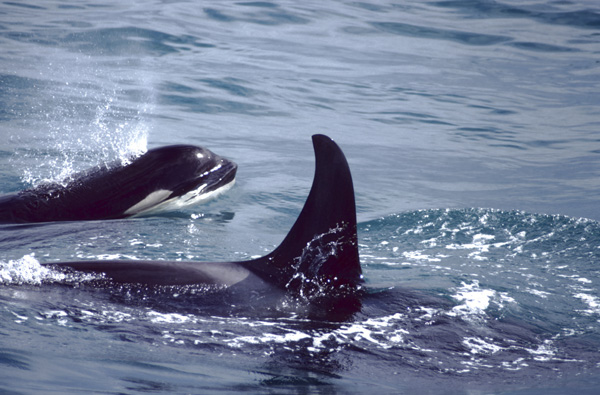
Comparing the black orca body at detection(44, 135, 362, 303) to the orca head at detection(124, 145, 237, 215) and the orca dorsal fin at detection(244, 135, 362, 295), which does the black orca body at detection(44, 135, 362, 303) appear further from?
the orca head at detection(124, 145, 237, 215)

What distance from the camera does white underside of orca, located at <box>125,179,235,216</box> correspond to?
8.86 metres

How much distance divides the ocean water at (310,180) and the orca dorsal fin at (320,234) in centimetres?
32

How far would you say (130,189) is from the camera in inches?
349

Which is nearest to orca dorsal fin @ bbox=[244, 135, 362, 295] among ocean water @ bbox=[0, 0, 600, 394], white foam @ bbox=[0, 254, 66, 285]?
ocean water @ bbox=[0, 0, 600, 394]

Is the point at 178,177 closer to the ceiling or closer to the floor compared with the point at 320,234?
closer to the floor

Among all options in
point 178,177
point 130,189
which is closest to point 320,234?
point 130,189

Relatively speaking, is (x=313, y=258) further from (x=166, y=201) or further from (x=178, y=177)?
(x=178, y=177)

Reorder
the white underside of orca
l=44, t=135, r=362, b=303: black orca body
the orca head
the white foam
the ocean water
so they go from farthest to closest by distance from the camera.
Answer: the orca head < the white underside of orca < l=44, t=135, r=362, b=303: black orca body < the white foam < the ocean water

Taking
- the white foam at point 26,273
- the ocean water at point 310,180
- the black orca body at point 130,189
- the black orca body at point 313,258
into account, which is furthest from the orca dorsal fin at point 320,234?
the black orca body at point 130,189

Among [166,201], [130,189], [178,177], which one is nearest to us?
[130,189]

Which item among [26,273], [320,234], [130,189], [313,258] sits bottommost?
[130,189]

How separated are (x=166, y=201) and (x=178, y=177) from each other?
1.14 ft

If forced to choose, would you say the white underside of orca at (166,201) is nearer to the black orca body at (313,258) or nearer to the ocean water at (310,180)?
→ the ocean water at (310,180)

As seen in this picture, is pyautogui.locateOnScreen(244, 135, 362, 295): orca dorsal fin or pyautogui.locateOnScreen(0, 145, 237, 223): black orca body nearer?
pyautogui.locateOnScreen(244, 135, 362, 295): orca dorsal fin
